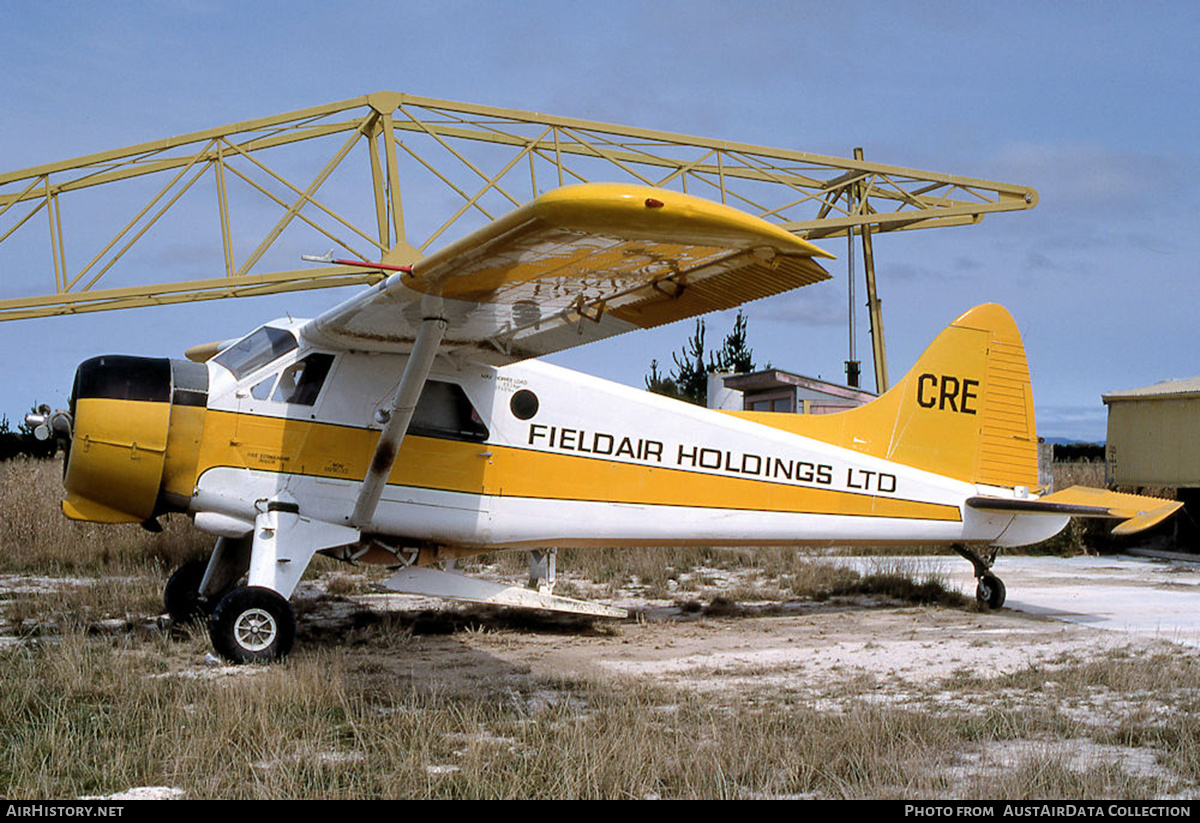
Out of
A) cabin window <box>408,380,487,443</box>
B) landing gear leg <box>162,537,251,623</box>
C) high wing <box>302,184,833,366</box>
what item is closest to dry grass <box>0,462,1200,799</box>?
landing gear leg <box>162,537,251,623</box>

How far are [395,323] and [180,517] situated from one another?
8772mm

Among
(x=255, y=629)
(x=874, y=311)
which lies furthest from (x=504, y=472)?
(x=874, y=311)

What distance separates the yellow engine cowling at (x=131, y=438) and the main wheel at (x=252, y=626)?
999mm

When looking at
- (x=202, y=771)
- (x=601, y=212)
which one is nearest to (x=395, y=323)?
(x=601, y=212)

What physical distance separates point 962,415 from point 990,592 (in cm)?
180

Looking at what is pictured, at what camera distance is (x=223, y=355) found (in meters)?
7.61

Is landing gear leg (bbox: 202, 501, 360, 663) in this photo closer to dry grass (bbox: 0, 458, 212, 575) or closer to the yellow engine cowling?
the yellow engine cowling

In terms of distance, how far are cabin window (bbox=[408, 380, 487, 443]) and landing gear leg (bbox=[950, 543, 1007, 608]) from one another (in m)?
5.06

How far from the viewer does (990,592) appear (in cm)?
989

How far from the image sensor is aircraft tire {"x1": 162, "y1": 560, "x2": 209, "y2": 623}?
8.45 meters

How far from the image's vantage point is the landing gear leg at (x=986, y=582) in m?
9.86

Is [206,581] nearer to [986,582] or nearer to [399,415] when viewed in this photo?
[399,415]
